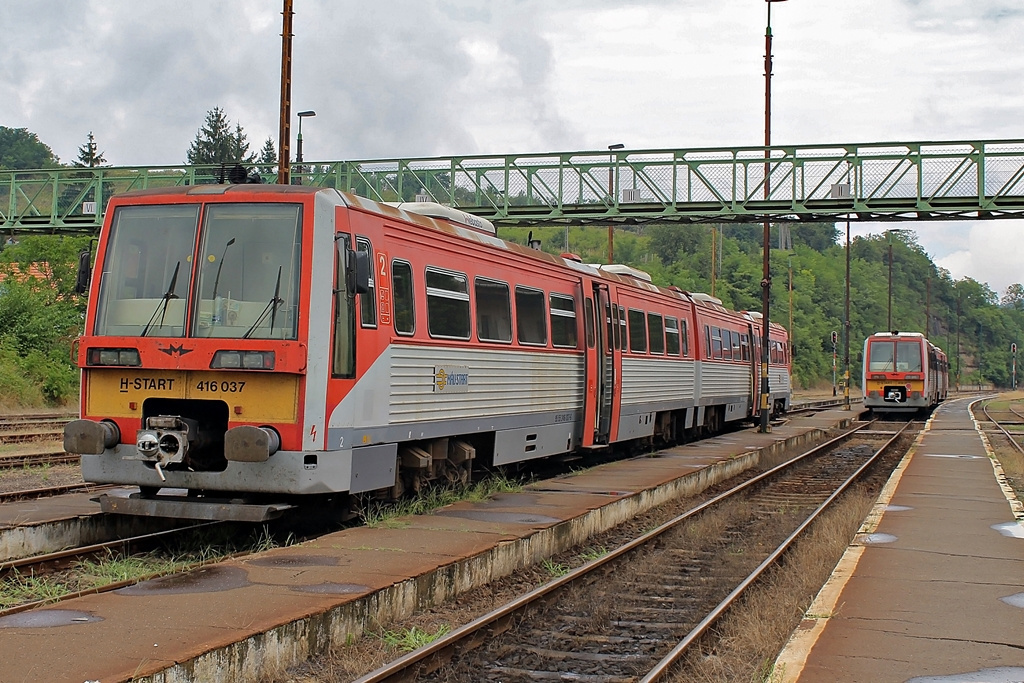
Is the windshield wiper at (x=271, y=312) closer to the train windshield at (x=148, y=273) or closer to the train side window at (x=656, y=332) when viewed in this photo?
the train windshield at (x=148, y=273)

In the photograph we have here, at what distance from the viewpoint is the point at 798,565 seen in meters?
10.9

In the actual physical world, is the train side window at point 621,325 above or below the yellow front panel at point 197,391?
above

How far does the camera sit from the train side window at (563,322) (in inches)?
607

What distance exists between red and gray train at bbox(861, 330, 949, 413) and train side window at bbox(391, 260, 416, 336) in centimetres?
3277

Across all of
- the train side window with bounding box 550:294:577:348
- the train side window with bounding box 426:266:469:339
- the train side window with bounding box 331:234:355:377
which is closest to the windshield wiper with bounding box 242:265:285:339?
the train side window with bounding box 331:234:355:377

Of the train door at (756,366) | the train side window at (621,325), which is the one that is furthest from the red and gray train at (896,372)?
the train side window at (621,325)

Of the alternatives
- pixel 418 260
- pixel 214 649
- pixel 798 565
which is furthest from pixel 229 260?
pixel 798 565

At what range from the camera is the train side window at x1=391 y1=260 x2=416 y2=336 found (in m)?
10.9

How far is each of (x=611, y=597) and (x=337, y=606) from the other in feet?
10.3

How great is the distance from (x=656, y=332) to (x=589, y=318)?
4220 mm

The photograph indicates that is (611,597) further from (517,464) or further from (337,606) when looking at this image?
(517,464)

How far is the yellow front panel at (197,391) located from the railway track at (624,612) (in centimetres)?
275

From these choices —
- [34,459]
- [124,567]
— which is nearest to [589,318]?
[34,459]

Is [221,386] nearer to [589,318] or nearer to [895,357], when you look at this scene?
[589,318]
